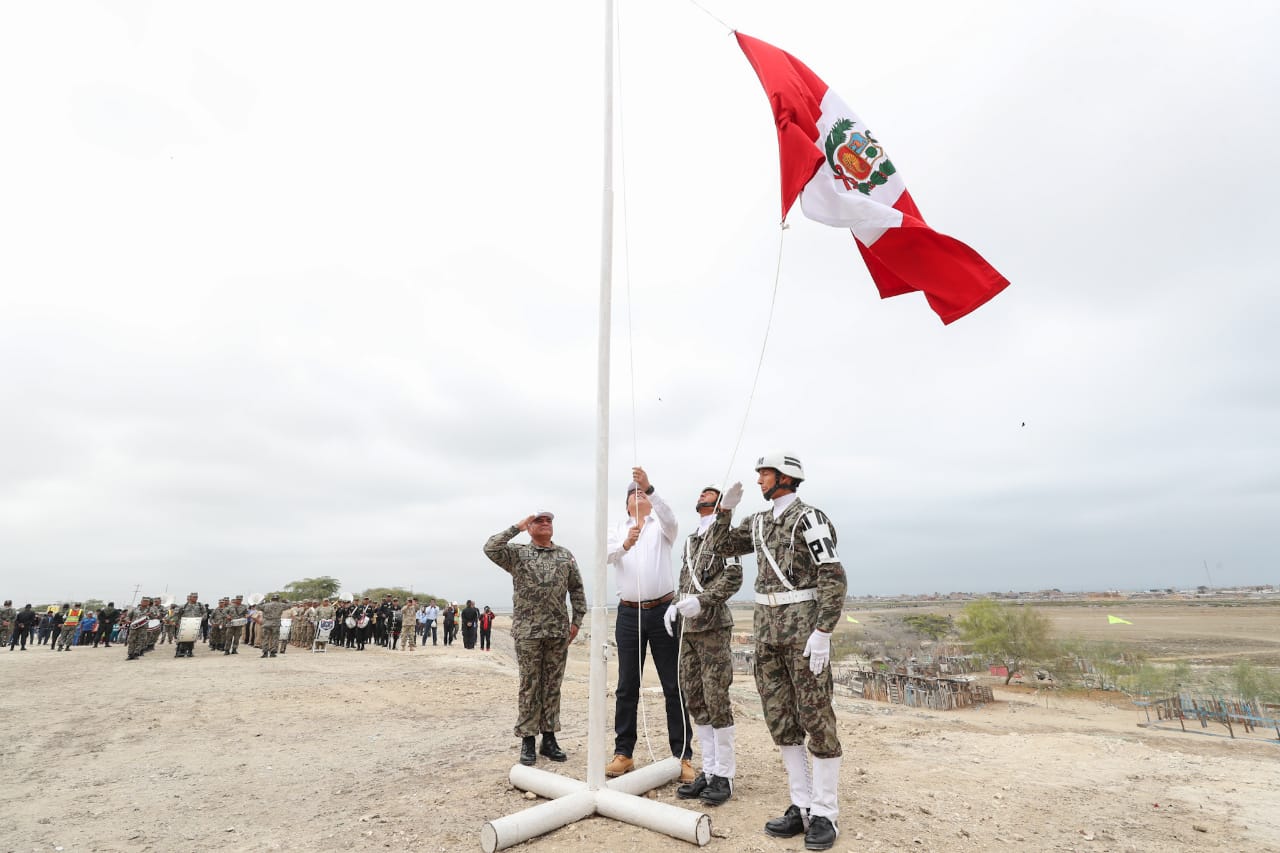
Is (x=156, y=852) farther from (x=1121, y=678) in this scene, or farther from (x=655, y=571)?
(x=1121, y=678)

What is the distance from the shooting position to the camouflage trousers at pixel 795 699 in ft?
12.9

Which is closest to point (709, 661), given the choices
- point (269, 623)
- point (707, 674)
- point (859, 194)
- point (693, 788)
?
point (707, 674)

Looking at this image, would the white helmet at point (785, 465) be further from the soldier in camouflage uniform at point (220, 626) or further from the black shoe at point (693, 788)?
the soldier in camouflage uniform at point (220, 626)

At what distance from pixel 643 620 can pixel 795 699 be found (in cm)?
147

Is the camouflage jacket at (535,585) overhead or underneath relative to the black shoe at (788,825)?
overhead

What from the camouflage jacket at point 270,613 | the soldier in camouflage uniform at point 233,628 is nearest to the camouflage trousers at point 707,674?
the camouflage jacket at point 270,613

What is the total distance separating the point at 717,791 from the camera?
15.1 ft

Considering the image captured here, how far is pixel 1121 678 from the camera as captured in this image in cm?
2130

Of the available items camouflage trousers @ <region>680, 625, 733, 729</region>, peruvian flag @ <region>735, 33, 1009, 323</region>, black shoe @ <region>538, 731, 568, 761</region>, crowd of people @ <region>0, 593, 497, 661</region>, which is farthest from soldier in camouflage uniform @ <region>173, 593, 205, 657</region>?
peruvian flag @ <region>735, 33, 1009, 323</region>

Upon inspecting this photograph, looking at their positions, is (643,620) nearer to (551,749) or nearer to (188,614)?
(551,749)

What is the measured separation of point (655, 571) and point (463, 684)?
8422 millimetres

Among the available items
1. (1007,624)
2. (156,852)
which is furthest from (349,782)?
(1007,624)

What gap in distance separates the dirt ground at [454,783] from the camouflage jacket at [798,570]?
130 cm

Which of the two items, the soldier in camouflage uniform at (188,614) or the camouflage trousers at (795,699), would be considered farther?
the soldier in camouflage uniform at (188,614)
